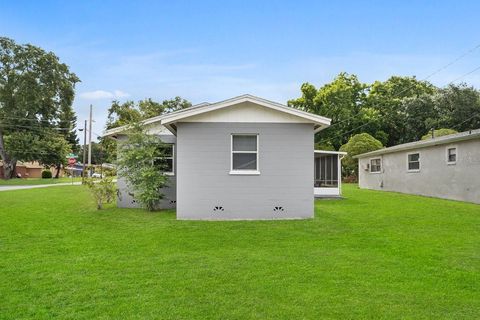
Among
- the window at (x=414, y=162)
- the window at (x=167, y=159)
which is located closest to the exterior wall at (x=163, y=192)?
the window at (x=167, y=159)

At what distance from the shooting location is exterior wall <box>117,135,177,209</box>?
592 inches

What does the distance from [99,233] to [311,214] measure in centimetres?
587

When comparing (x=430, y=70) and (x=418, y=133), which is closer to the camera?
(x=430, y=70)

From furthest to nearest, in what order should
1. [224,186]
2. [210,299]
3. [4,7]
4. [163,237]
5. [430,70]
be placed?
[430,70] → [4,7] → [224,186] → [163,237] → [210,299]

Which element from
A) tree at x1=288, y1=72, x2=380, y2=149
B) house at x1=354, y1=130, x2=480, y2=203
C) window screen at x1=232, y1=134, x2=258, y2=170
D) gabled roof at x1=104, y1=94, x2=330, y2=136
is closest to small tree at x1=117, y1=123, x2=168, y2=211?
gabled roof at x1=104, y1=94, x2=330, y2=136

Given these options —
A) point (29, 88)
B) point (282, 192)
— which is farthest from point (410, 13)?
point (29, 88)

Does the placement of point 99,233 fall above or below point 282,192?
below

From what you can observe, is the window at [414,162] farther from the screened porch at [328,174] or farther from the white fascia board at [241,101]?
the white fascia board at [241,101]

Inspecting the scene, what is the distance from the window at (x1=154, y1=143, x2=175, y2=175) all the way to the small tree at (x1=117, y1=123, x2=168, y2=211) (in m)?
0.22

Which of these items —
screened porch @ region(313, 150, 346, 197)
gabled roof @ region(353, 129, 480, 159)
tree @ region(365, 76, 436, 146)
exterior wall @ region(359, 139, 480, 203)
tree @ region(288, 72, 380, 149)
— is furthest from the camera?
tree @ region(365, 76, 436, 146)

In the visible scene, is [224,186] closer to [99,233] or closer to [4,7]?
[99,233]

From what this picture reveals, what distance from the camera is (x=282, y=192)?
40.0 ft

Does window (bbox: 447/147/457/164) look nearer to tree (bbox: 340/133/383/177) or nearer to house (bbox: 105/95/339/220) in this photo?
house (bbox: 105/95/339/220)

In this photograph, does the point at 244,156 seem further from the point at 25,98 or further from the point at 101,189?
the point at 25,98
